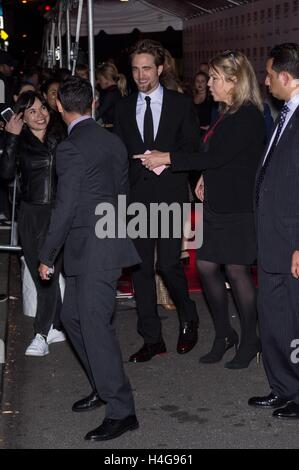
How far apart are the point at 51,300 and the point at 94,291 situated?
2.04m

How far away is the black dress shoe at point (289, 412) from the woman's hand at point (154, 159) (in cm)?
185

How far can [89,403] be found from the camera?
19.2 feet

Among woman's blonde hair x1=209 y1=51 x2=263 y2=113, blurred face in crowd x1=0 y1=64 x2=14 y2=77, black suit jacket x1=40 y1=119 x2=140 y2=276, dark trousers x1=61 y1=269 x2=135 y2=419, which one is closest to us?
black suit jacket x1=40 y1=119 x2=140 y2=276

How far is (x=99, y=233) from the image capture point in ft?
17.0

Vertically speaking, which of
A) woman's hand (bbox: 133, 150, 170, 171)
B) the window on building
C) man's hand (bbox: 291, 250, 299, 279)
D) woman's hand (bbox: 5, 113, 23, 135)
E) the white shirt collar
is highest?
the window on building

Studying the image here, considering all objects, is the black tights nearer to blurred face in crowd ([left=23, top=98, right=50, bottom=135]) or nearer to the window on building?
blurred face in crowd ([left=23, top=98, right=50, bottom=135])

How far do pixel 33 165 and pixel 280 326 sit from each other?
2399mm

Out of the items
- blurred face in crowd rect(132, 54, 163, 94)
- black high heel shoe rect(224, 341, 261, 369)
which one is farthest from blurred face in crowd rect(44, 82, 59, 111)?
black high heel shoe rect(224, 341, 261, 369)

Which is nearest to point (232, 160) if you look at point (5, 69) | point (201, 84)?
point (201, 84)

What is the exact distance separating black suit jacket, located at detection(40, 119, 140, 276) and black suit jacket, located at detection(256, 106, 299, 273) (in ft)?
2.75

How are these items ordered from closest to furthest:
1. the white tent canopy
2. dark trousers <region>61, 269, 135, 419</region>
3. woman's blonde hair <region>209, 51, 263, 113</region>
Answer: dark trousers <region>61, 269, 135, 419</region>, woman's blonde hair <region>209, 51, 263, 113</region>, the white tent canopy

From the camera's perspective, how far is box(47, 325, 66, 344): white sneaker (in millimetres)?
7516

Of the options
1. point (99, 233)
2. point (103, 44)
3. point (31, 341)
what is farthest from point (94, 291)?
point (103, 44)

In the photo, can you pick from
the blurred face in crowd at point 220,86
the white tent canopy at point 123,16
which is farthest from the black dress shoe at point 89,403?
the white tent canopy at point 123,16
